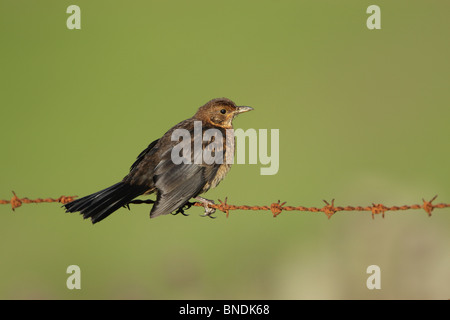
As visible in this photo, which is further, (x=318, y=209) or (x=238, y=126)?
(x=238, y=126)

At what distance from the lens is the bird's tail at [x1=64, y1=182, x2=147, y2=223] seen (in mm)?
6703

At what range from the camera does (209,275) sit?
11.1 m

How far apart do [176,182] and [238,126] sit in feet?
25.5

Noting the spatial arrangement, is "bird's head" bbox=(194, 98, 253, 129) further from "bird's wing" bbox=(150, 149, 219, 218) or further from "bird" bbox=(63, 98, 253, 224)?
"bird's wing" bbox=(150, 149, 219, 218)

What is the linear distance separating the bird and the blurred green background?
3.13 m

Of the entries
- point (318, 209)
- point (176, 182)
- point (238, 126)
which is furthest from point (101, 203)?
point (238, 126)

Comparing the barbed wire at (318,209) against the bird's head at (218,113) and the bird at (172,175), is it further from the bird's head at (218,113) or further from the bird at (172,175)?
the bird's head at (218,113)

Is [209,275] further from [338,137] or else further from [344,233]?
[338,137]

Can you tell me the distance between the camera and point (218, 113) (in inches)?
331

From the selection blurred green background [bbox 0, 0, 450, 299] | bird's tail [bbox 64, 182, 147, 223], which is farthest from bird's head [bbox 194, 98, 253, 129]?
blurred green background [bbox 0, 0, 450, 299]

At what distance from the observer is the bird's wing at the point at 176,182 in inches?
277

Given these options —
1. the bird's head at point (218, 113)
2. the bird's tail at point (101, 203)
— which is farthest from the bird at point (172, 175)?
the bird's head at point (218, 113)

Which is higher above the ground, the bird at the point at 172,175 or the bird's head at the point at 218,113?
the bird's head at the point at 218,113

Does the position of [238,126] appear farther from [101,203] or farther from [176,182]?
[101,203]
